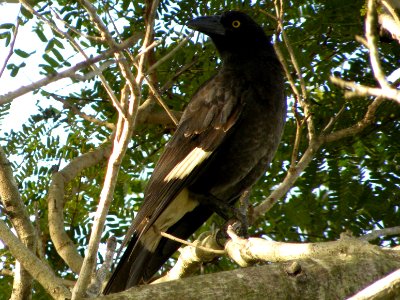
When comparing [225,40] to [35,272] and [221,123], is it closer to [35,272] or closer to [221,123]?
[221,123]

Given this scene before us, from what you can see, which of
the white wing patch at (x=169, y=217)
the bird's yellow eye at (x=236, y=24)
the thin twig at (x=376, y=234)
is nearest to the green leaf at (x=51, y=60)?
the white wing patch at (x=169, y=217)

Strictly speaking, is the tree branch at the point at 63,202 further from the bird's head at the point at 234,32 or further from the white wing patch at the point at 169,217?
the bird's head at the point at 234,32

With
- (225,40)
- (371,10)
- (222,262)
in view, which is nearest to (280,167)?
(222,262)

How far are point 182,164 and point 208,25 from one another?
925 millimetres

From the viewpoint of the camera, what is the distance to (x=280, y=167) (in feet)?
15.3

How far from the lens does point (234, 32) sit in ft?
16.3

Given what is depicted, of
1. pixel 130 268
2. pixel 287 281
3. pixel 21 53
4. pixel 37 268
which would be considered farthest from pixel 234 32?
pixel 287 281

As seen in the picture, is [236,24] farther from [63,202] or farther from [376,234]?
[376,234]

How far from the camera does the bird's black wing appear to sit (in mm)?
4270

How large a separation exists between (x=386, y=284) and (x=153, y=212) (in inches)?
94.8

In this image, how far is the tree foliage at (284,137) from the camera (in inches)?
165

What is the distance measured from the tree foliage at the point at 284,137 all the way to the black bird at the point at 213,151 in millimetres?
157

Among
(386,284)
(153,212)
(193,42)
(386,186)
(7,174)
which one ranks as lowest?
(386,284)

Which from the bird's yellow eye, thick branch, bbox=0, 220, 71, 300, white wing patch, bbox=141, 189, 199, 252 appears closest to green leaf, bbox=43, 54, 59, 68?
white wing patch, bbox=141, 189, 199, 252
